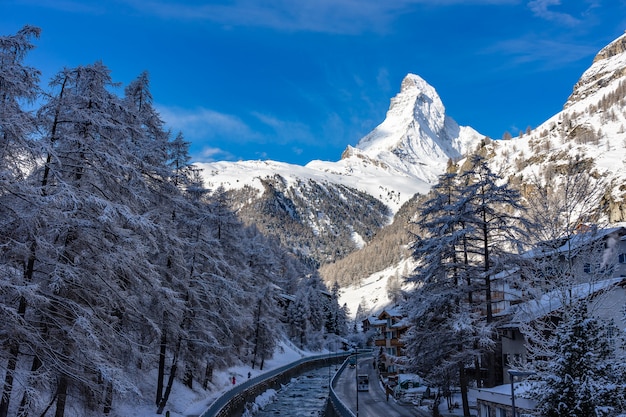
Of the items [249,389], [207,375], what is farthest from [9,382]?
[249,389]

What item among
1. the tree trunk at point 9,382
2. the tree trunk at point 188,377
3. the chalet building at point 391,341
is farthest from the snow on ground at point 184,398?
the chalet building at point 391,341

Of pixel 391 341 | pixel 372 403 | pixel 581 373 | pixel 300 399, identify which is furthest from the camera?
pixel 391 341

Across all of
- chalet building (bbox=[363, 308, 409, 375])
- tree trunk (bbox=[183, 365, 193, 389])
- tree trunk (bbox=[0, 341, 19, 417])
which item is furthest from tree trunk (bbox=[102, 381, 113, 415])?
chalet building (bbox=[363, 308, 409, 375])

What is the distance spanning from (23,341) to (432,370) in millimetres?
21726

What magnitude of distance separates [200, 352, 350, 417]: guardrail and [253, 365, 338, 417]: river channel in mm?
1293

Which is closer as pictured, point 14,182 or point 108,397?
point 14,182

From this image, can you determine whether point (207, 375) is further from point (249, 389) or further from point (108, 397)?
point (108, 397)

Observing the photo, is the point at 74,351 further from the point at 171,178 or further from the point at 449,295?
the point at 449,295

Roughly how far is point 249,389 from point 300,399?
11613 mm

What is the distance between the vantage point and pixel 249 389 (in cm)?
4234

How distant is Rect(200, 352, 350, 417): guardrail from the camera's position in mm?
30756

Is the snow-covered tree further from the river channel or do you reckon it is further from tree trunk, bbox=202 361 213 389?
the river channel

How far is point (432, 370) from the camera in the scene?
27094 mm

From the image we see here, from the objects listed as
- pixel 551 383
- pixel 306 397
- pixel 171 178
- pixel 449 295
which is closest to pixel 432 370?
pixel 449 295
